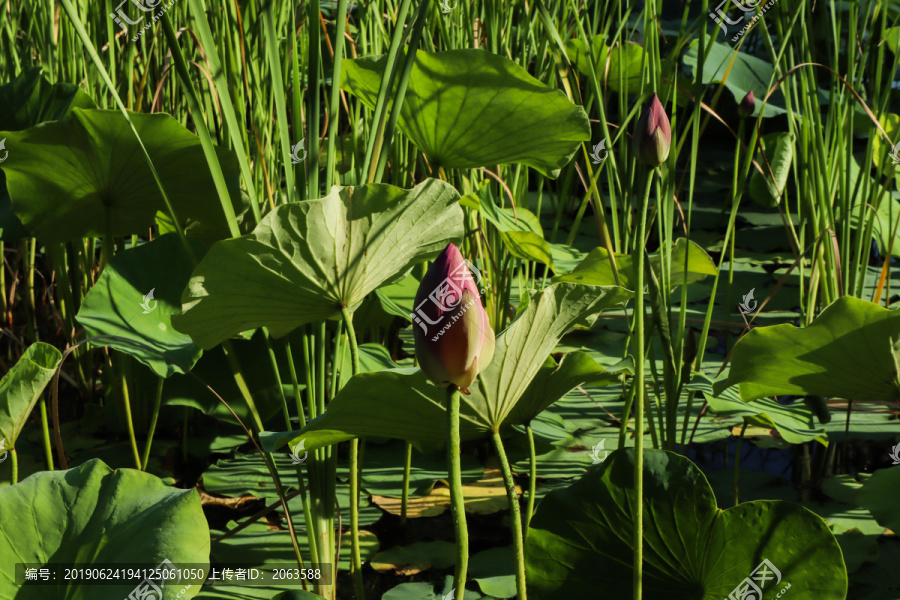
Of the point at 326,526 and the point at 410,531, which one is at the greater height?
the point at 326,526

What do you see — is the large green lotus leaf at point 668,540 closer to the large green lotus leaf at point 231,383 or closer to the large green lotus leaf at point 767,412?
the large green lotus leaf at point 767,412

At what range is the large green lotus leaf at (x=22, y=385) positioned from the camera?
65 centimetres

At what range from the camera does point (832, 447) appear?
1.11 m

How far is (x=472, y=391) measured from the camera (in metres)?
0.57

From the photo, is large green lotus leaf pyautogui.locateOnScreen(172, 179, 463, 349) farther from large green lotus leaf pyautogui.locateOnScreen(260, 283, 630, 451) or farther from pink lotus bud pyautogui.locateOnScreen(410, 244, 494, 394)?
pink lotus bud pyautogui.locateOnScreen(410, 244, 494, 394)

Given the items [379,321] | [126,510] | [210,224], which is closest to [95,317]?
[210,224]

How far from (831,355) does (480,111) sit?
1.61 feet

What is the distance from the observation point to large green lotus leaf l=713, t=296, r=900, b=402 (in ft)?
2.08

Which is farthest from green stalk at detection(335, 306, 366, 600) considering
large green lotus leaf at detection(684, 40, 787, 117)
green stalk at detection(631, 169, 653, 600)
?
large green lotus leaf at detection(684, 40, 787, 117)

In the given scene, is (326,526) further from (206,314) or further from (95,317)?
(95,317)

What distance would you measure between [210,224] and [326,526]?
1.88 ft

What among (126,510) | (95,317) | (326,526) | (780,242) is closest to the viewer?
(126,510)

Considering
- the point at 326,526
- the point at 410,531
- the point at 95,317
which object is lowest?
the point at 410,531
